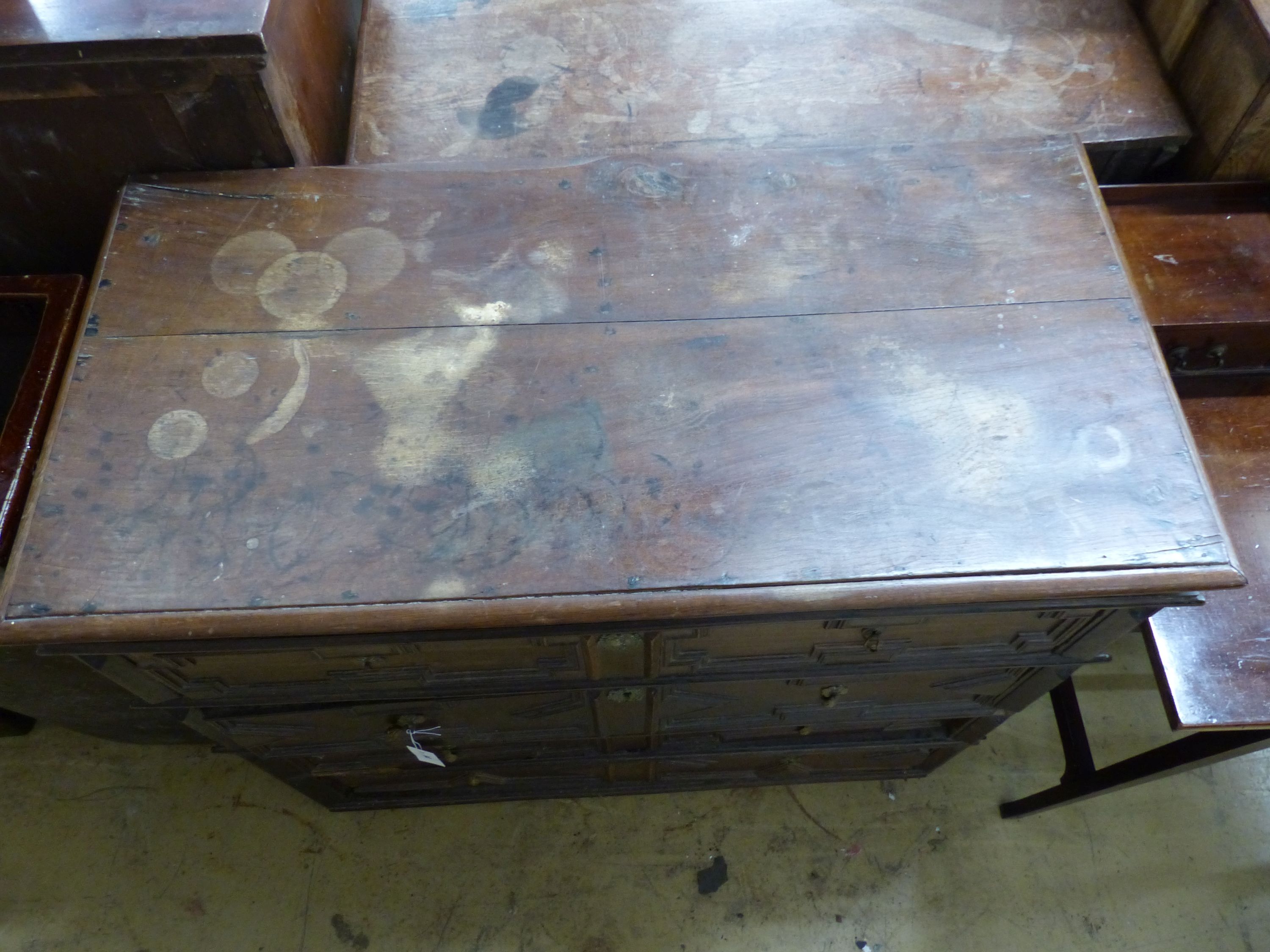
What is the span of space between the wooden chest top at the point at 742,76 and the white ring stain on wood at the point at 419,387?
38cm

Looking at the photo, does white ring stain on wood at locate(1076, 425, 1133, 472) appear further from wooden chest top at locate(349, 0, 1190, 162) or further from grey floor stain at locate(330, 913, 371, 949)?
grey floor stain at locate(330, 913, 371, 949)

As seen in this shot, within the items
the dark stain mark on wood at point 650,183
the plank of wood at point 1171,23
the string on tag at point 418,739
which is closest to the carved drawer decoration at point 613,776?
the string on tag at point 418,739

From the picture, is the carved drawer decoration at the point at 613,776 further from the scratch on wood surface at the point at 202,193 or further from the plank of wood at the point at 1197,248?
the scratch on wood surface at the point at 202,193

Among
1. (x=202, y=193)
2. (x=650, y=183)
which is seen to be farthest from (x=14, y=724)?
(x=650, y=183)

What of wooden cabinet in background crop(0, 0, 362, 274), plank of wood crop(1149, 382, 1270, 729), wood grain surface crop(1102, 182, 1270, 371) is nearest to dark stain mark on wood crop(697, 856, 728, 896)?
plank of wood crop(1149, 382, 1270, 729)

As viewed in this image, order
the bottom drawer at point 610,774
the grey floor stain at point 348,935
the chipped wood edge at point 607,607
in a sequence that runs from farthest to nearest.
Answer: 1. the grey floor stain at point 348,935
2. the bottom drawer at point 610,774
3. the chipped wood edge at point 607,607

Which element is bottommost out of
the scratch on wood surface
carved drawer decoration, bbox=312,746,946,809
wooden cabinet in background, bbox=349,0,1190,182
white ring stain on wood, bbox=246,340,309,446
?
carved drawer decoration, bbox=312,746,946,809

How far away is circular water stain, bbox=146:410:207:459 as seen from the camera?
3.13 ft

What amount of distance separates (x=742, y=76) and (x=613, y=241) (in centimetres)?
43

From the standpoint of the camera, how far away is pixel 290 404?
3.23ft

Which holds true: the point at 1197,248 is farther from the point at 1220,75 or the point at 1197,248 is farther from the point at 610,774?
the point at 610,774

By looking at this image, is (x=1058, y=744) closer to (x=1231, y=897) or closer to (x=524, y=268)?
(x=1231, y=897)

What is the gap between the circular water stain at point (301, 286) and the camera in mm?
1040

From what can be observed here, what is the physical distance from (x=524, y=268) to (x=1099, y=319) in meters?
0.73
